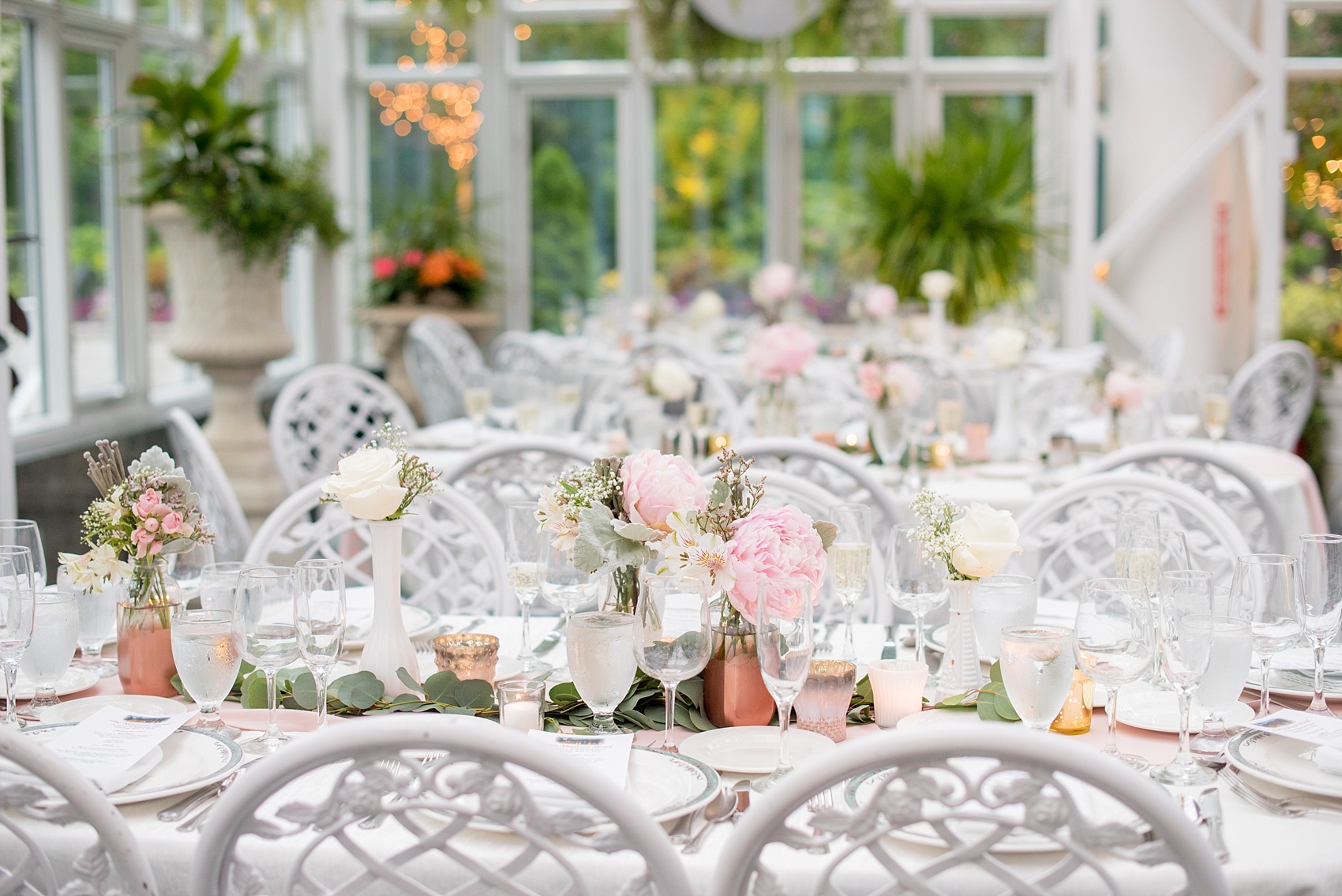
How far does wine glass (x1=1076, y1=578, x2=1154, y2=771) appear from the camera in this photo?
4.80 feet

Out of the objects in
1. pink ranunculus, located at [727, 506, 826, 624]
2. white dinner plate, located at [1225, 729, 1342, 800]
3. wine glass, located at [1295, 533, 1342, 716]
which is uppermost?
pink ranunculus, located at [727, 506, 826, 624]

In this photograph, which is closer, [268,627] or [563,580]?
[268,627]

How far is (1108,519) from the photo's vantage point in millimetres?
2543

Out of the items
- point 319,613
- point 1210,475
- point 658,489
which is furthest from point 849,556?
point 1210,475

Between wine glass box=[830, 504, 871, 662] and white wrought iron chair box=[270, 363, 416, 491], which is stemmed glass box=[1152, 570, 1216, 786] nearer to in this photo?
wine glass box=[830, 504, 871, 662]

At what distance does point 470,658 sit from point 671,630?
395 millimetres

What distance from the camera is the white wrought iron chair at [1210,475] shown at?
2.60m

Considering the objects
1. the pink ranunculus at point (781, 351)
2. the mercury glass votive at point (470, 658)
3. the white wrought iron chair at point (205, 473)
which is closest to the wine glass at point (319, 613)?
the mercury glass votive at point (470, 658)

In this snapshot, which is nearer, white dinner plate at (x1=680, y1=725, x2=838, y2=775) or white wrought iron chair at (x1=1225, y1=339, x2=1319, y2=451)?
white dinner plate at (x1=680, y1=725, x2=838, y2=775)

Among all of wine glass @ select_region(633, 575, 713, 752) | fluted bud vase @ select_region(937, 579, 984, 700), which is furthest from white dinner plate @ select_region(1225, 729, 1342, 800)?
wine glass @ select_region(633, 575, 713, 752)

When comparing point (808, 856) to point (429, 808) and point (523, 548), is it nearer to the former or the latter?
point (429, 808)

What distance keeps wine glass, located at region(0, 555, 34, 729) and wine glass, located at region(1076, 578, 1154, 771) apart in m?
1.21

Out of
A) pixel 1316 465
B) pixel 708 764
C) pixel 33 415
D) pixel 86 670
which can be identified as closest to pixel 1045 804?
pixel 708 764

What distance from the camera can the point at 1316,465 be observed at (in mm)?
6703
